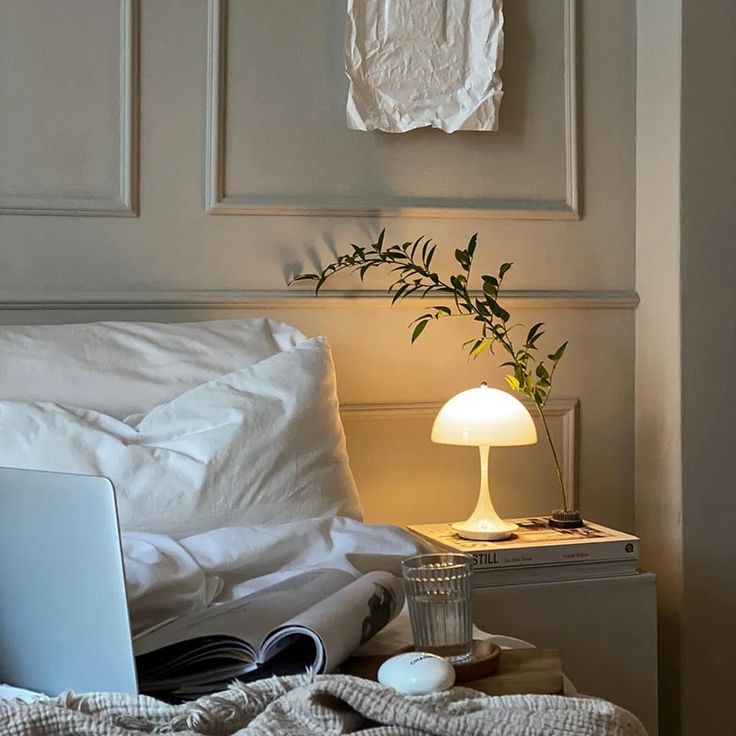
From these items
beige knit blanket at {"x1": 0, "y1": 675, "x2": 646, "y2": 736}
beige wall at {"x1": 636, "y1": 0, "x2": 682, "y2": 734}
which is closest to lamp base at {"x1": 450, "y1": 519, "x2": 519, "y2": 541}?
beige wall at {"x1": 636, "y1": 0, "x2": 682, "y2": 734}

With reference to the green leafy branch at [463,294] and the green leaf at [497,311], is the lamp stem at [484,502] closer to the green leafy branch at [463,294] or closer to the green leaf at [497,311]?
the green leafy branch at [463,294]

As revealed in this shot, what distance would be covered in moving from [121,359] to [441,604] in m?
0.96

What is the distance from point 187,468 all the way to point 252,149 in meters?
0.93

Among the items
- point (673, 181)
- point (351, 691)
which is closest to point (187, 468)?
point (351, 691)

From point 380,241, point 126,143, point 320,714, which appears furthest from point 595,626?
point 126,143

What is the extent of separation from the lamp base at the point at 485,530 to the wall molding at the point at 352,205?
735 millimetres

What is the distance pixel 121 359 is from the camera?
2002 mm

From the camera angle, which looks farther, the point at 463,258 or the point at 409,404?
the point at 409,404

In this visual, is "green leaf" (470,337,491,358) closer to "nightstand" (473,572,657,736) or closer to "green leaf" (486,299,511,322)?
"green leaf" (486,299,511,322)

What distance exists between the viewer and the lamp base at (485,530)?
2131 mm

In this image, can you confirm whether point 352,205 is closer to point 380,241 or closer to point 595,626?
point 380,241

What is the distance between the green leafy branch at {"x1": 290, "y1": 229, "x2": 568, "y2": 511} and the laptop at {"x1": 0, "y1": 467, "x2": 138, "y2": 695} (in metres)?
1.29

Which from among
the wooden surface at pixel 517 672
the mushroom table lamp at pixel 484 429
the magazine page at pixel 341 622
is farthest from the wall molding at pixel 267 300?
the wooden surface at pixel 517 672

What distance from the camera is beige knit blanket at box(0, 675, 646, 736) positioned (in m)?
0.91
